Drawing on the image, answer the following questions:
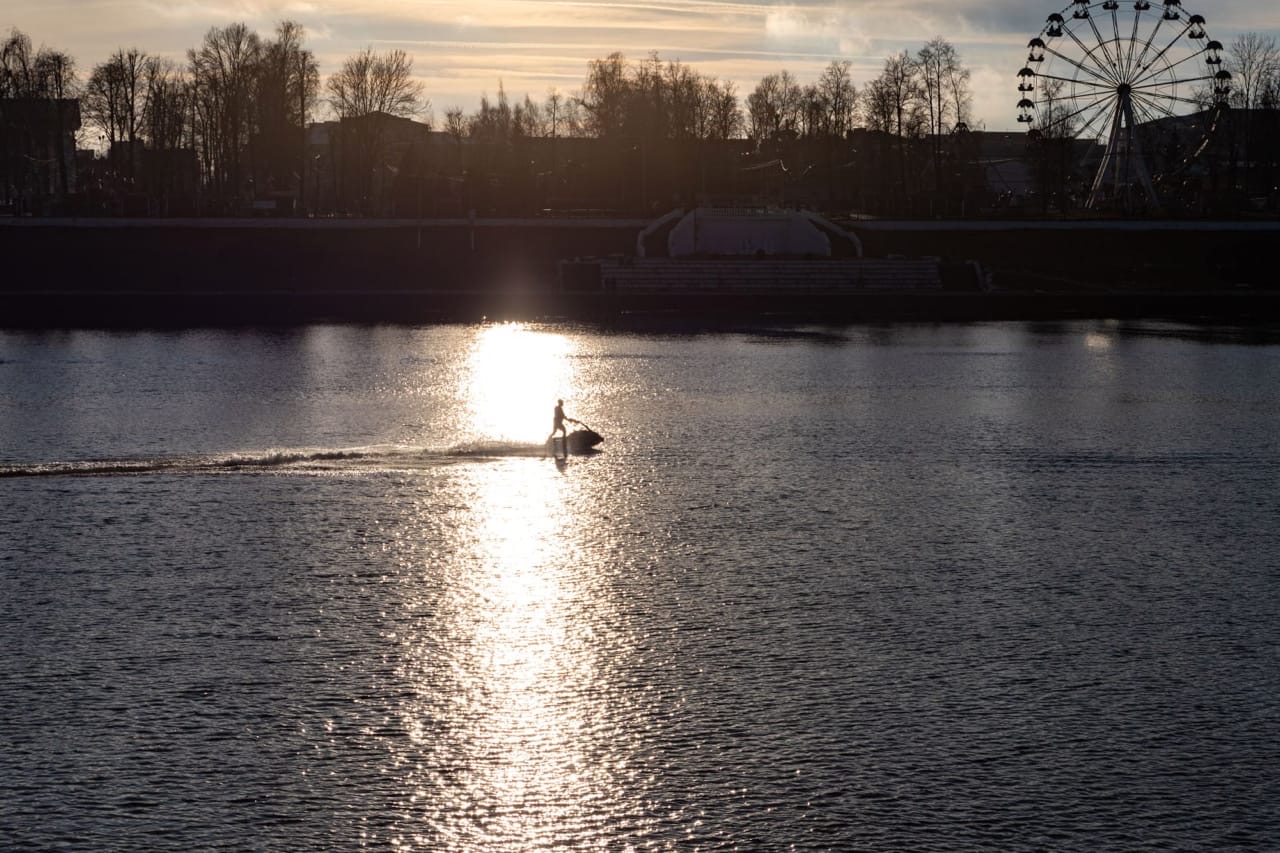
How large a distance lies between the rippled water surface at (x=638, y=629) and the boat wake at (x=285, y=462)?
155mm

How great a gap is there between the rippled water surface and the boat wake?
15 cm

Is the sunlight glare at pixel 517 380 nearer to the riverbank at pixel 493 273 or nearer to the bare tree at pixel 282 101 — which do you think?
the riverbank at pixel 493 273

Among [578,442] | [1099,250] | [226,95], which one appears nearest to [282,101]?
[226,95]

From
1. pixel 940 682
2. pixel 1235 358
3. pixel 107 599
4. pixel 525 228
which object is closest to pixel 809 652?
pixel 940 682

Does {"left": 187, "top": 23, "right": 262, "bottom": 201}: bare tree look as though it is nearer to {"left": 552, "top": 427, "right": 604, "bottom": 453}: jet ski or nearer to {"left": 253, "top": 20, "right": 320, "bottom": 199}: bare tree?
{"left": 253, "top": 20, "right": 320, "bottom": 199}: bare tree

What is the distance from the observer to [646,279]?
303ft

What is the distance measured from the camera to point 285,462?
36.2 m

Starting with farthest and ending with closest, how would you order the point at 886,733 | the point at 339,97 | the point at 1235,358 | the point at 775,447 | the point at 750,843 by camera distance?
the point at 339,97 → the point at 1235,358 → the point at 775,447 → the point at 886,733 → the point at 750,843

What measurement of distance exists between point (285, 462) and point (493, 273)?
59928mm

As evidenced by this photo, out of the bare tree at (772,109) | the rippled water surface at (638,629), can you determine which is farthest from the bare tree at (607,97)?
the rippled water surface at (638,629)

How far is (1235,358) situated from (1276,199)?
67.5m

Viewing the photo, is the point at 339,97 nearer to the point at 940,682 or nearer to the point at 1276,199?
the point at 1276,199

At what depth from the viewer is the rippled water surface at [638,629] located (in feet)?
51.9

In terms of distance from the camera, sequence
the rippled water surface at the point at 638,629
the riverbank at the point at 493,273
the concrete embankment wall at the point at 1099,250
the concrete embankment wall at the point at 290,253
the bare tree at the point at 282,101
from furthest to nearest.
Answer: the bare tree at the point at 282,101, the concrete embankment wall at the point at 1099,250, the concrete embankment wall at the point at 290,253, the riverbank at the point at 493,273, the rippled water surface at the point at 638,629
